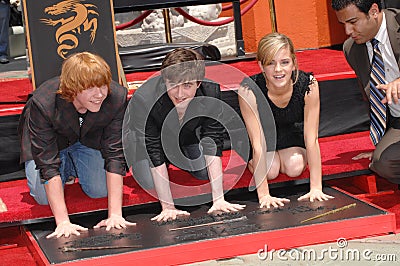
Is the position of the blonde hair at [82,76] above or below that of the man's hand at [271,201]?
above

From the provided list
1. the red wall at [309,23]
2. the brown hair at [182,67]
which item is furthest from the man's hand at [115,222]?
the red wall at [309,23]

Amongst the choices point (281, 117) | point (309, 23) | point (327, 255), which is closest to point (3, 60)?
point (309, 23)

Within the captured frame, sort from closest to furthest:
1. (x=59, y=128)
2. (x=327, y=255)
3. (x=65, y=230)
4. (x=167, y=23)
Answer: (x=327, y=255) < (x=65, y=230) < (x=59, y=128) < (x=167, y=23)

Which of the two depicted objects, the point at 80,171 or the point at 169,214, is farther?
the point at 80,171

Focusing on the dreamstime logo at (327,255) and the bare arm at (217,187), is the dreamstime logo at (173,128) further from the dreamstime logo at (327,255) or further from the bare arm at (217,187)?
the dreamstime logo at (327,255)

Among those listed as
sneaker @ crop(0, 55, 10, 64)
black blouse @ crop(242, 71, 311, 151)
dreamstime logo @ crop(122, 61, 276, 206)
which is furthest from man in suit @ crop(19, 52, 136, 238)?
sneaker @ crop(0, 55, 10, 64)

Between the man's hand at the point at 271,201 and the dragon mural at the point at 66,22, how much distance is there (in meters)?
1.40

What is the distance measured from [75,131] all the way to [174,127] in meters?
0.52

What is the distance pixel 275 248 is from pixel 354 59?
1391mm

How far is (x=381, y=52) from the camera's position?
4625 millimetres

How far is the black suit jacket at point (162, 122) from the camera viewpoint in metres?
4.35

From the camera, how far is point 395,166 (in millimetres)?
4434

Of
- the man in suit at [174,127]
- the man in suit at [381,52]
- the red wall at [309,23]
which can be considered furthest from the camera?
the red wall at [309,23]

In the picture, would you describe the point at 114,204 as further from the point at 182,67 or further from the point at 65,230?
the point at 182,67
